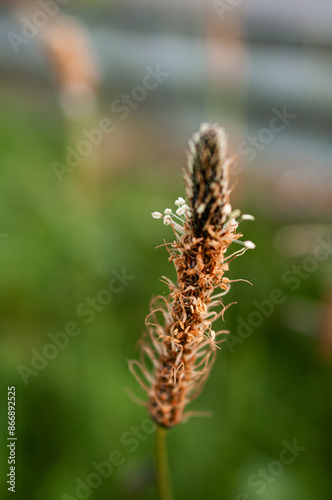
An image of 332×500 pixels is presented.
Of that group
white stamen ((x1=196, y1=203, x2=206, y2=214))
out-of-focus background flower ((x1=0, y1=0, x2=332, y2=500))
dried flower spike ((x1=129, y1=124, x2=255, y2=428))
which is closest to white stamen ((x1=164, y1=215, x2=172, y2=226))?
dried flower spike ((x1=129, y1=124, x2=255, y2=428))

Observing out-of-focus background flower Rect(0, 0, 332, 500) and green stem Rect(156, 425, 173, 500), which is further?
out-of-focus background flower Rect(0, 0, 332, 500)

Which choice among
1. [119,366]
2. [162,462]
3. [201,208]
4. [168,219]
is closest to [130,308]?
[119,366]

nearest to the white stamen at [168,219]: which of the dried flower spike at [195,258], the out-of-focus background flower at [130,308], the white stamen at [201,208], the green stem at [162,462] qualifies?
the dried flower spike at [195,258]

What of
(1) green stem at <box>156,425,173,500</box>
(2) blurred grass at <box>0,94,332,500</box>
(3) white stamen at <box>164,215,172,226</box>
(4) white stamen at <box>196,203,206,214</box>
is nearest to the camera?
(4) white stamen at <box>196,203,206,214</box>

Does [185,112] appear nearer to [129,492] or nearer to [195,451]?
[195,451]

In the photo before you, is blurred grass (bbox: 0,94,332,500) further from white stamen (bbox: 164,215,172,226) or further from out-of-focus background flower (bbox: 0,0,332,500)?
white stamen (bbox: 164,215,172,226)

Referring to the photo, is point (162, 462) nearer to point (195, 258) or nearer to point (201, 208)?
point (195, 258)

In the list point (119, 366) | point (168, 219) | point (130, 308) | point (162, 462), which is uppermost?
point (130, 308)
